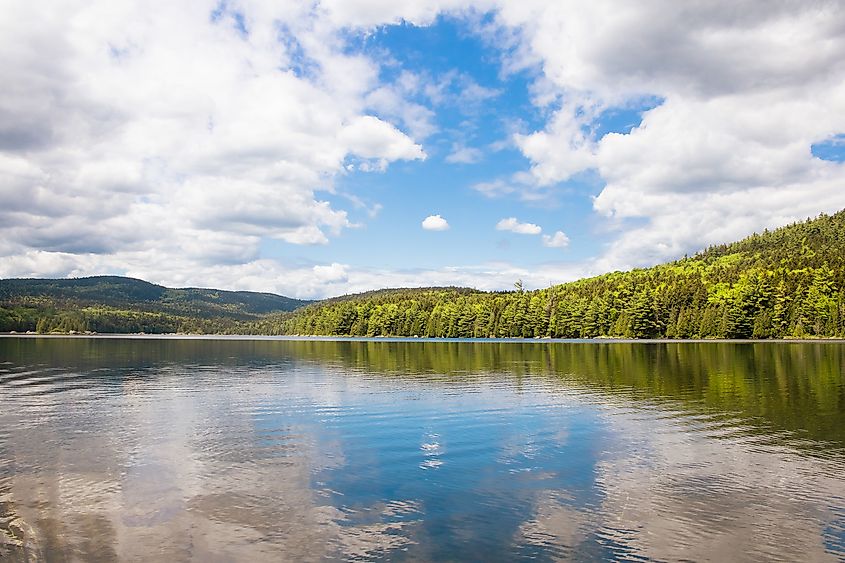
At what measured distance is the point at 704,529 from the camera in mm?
17641

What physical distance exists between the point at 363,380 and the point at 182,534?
41972 mm

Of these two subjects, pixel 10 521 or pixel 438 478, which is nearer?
pixel 10 521

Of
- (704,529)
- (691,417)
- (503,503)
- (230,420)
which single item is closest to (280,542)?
(503,503)

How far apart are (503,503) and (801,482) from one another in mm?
10962

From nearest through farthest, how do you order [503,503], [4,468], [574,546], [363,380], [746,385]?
[574,546], [503,503], [4,468], [746,385], [363,380]

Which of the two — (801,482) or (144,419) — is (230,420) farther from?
(801,482)

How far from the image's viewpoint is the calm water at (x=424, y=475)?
54.7ft

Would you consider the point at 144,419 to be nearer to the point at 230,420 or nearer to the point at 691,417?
the point at 230,420

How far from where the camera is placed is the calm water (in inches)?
657

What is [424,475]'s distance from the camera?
23609 millimetres

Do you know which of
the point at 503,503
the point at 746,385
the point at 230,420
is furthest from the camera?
the point at 746,385

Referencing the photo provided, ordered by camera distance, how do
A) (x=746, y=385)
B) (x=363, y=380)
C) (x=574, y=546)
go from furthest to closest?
(x=363, y=380) < (x=746, y=385) < (x=574, y=546)

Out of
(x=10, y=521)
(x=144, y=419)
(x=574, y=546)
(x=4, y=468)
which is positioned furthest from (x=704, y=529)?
(x=144, y=419)

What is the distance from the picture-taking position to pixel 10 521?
18.3 metres
